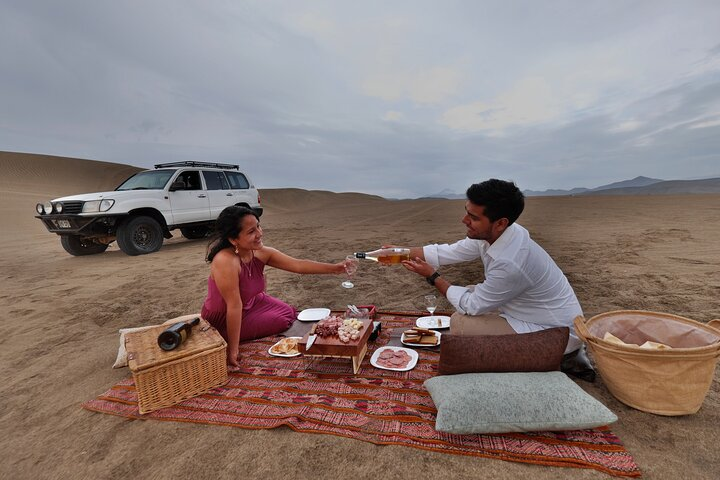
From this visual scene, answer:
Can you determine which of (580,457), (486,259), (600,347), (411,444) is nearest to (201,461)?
(411,444)

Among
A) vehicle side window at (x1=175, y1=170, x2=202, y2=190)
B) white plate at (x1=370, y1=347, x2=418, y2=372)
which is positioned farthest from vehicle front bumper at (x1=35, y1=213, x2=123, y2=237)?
white plate at (x1=370, y1=347, x2=418, y2=372)

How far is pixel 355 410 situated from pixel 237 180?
963cm

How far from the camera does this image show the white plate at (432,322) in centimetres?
347

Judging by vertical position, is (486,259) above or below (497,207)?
below

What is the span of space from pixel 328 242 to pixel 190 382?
24.5 ft

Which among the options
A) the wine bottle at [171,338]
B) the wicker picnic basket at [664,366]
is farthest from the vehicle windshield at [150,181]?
the wicker picnic basket at [664,366]

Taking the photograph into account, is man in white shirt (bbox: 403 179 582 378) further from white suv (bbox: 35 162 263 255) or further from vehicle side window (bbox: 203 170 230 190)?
vehicle side window (bbox: 203 170 230 190)

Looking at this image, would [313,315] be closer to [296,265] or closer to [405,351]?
[296,265]

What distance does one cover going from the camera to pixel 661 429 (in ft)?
6.95

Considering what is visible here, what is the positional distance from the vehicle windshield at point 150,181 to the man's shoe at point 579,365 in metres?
9.17

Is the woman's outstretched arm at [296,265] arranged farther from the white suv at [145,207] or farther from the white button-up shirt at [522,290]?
the white suv at [145,207]

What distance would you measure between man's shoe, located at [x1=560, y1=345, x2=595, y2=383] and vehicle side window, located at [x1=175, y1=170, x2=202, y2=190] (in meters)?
9.25

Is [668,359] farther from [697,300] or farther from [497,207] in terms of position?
[697,300]

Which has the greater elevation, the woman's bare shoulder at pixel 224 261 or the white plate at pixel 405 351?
the woman's bare shoulder at pixel 224 261
